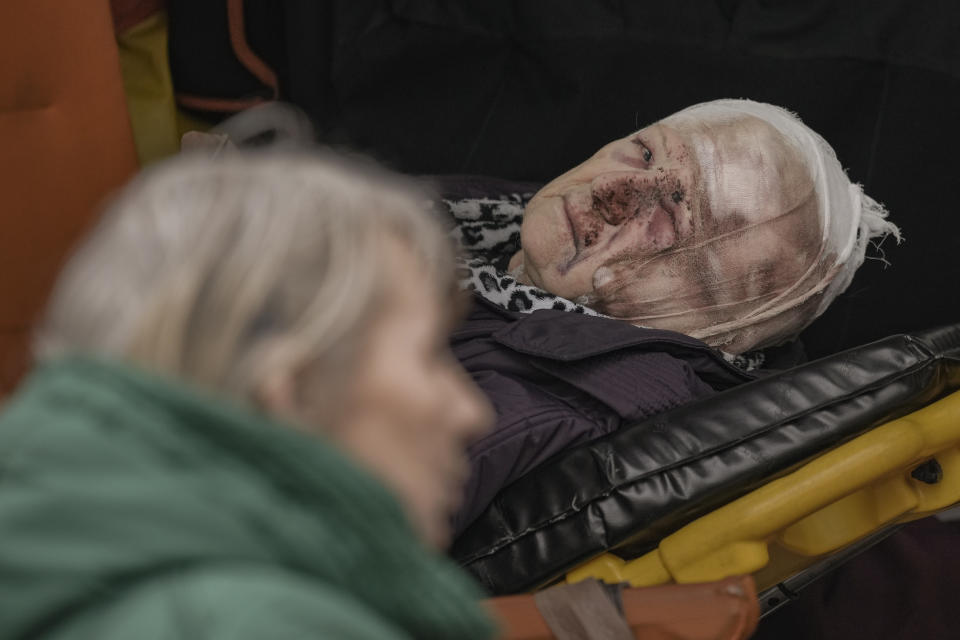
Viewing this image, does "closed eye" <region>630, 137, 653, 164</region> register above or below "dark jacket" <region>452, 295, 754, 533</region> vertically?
above

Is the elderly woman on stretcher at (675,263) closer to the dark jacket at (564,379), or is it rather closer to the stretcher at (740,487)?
the dark jacket at (564,379)

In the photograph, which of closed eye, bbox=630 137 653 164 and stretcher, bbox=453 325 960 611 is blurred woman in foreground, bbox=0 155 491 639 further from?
closed eye, bbox=630 137 653 164

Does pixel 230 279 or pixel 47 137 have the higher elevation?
pixel 230 279

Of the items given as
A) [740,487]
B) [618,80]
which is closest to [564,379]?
[740,487]

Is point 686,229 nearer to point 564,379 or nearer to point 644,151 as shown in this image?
point 644,151

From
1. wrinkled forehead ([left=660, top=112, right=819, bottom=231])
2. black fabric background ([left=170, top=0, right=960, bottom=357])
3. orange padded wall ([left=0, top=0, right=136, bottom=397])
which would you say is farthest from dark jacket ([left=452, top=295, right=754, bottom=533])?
orange padded wall ([left=0, top=0, right=136, bottom=397])

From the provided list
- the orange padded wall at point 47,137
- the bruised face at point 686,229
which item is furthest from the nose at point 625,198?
the orange padded wall at point 47,137

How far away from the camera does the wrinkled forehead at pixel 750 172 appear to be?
1410 mm

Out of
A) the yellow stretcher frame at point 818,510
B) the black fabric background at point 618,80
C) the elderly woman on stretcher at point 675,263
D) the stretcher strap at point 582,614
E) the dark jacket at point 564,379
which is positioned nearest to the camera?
the stretcher strap at point 582,614

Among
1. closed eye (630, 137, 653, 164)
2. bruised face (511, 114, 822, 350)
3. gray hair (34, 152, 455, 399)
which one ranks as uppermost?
gray hair (34, 152, 455, 399)

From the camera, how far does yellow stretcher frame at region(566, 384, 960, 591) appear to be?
107 cm

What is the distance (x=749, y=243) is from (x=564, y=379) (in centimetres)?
36

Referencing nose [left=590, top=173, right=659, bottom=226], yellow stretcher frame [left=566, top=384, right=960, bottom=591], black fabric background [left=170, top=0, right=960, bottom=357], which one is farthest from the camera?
black fabric background [left=170, top=0, right=960, bottom=357]

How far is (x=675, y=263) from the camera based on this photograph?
1.44 meters
